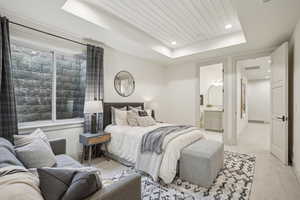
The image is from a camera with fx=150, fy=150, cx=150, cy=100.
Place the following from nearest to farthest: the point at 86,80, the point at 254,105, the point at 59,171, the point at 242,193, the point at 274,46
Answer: the point at 59,171, the point at 242,193, the point at 86,80, the point at 274,46, the point at 254,105

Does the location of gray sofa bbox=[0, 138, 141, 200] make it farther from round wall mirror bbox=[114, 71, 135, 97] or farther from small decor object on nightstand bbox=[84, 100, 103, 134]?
round wall mirror bbox=[114, 71, 135, 97]

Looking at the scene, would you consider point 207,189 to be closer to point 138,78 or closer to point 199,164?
point 199,164

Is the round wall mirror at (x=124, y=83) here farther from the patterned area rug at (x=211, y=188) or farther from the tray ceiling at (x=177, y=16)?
the patterned area rug at (x=211, y=188)

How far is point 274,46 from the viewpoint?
364 centimetres

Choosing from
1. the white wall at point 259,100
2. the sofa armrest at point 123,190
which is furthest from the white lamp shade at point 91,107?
the white wall at point 259,100

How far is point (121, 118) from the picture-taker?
351cm

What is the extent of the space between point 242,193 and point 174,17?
310 centimetres

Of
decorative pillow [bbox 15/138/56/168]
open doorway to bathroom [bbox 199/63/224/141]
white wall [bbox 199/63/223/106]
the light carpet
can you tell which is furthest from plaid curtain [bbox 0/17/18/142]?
white wall [bbox 199/63/223/106]

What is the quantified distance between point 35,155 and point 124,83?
2859 millimetres

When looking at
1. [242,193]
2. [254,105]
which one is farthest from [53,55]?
[254,105]

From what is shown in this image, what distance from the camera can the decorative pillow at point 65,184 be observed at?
96 centimetres

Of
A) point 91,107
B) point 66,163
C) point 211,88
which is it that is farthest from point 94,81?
point 211,88

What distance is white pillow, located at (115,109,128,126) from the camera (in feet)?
11.4

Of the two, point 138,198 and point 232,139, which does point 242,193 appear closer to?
point 138,198
